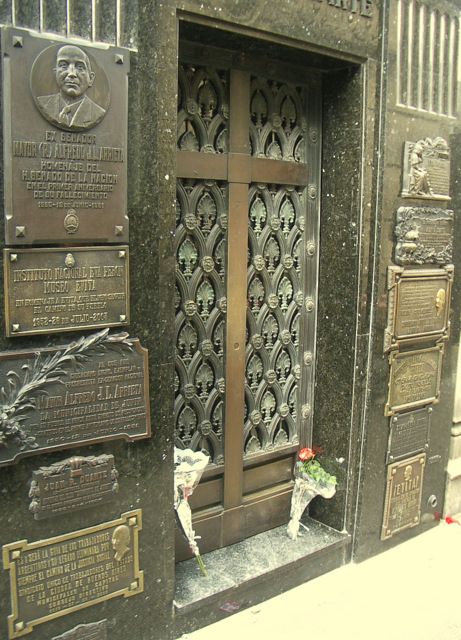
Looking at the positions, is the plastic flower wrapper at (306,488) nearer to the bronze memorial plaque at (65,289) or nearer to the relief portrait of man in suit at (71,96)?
the bronze memorial plaque at (65,289)

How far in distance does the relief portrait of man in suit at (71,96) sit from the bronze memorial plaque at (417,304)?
2363mm

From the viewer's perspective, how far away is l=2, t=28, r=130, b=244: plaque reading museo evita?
281 cm

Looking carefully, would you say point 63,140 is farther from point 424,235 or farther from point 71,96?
point 424,235

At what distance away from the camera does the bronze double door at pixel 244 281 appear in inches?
155

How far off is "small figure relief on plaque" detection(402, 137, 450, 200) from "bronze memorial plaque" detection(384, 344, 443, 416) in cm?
115

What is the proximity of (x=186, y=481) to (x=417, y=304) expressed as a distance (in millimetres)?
2125

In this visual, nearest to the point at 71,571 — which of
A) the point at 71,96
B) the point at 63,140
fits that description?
the point at 63,140

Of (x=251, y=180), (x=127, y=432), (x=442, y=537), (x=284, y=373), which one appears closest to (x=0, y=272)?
(x=127, y=432)

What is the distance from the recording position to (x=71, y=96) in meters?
2.94

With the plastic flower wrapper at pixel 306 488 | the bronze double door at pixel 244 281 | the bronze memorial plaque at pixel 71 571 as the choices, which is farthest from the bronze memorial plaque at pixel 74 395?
the plastic flower wrapper at pixel 306 488

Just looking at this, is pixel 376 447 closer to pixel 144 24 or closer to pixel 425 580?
pixel 425 580

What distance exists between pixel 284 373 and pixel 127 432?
160cm

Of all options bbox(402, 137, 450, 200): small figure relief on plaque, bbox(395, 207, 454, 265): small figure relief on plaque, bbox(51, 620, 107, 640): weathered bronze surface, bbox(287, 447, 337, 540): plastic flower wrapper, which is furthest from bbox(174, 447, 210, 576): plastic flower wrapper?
bbox(402, 137, 450, 200): small figure relief on plaque

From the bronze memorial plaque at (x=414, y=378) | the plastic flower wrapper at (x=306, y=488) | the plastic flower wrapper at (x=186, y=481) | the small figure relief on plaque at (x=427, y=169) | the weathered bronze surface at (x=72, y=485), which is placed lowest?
the plastic flower wrapper at (x=306, y=488)
